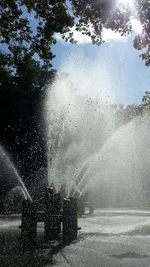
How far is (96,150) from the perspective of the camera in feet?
147

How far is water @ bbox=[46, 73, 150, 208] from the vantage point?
40656mm

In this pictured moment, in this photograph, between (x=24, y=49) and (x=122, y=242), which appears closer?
(x=122, y=242)

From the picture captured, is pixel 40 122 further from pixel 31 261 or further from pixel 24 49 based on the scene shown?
pixel 31 261

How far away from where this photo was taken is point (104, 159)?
141 feet

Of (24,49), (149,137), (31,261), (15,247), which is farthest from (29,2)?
(149,137)

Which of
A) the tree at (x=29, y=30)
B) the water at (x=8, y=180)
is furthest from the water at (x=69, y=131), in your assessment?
the tree at (x=29, y=30)

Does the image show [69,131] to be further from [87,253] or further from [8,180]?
[87,253]

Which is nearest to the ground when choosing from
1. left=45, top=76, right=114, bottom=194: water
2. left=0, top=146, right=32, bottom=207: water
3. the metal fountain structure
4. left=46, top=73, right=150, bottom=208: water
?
the metal fountain structure

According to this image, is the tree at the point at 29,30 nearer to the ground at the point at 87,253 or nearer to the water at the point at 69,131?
the ground at the point at 87,253

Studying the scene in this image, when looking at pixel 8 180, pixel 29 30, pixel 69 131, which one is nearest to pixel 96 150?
pixel 69 131

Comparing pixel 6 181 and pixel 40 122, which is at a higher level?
pixel 40 122

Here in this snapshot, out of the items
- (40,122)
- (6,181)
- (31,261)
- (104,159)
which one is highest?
(40,122)

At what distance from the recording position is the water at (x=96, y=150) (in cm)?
4066

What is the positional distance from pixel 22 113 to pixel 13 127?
1.78 metres
